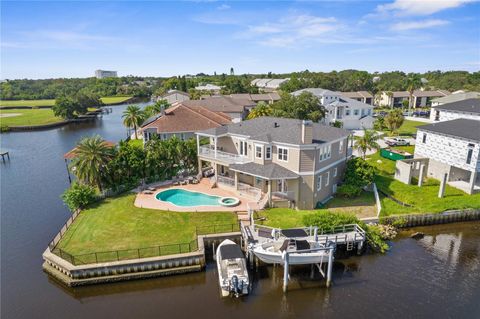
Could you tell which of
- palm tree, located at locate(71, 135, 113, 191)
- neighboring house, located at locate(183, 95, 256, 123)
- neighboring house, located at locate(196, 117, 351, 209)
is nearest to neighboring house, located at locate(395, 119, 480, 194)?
neighboring house, located at locate(196, 117, 351, 209)

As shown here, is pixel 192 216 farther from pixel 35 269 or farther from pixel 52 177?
pixel 52 177

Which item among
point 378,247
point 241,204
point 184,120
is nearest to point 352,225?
point 378,247

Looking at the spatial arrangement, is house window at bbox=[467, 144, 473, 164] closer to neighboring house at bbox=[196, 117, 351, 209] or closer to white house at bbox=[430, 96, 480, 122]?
neighboring house at bbox=[196, 117, 351, 209]

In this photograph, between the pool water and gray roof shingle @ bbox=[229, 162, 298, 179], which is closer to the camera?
gray roof shingle @ bbox=[229, 162, 298, 179]

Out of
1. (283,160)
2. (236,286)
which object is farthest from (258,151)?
(236,286)

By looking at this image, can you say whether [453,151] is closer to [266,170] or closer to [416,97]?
[266,170]
